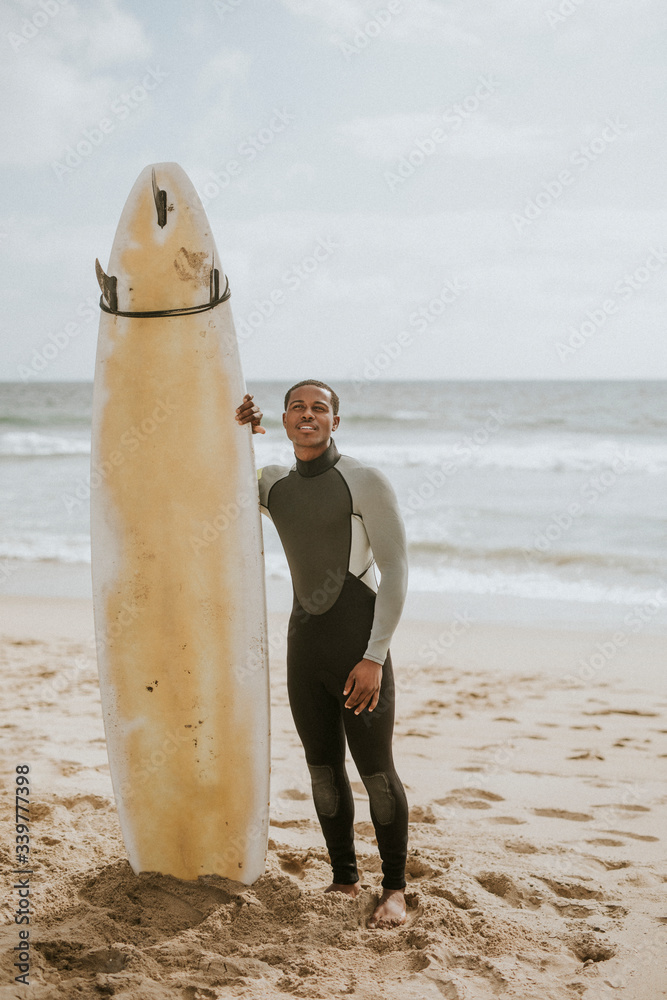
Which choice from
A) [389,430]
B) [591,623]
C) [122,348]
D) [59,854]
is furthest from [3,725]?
[389,430]

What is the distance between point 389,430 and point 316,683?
784 inches

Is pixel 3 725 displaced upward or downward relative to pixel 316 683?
downward

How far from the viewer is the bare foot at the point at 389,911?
8.23 feet

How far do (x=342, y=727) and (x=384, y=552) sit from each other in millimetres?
639

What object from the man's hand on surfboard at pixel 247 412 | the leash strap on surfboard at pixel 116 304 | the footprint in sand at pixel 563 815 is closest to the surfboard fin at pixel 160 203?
the leash strap on surfboard at pixel 116 304

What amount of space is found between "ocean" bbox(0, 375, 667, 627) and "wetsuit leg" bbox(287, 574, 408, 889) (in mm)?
4330

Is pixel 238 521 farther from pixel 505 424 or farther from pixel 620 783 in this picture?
pixel 505 424

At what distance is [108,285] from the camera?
274cm

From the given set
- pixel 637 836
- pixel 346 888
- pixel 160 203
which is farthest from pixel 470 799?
pixel 160 203

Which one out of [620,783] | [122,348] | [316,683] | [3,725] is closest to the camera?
[316,683]

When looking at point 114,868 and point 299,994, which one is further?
point 114,868

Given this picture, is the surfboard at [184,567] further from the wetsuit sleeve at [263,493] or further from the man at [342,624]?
the man at [342,624]

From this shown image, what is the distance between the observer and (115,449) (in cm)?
281

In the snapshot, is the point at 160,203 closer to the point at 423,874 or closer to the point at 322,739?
the point at 322,739
